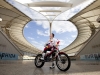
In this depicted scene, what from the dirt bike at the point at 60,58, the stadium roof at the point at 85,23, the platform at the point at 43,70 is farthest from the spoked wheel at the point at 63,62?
the stadium roof at the point at 85,23

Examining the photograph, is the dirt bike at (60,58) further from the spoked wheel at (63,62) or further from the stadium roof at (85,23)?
the stadium roof at (85,23)

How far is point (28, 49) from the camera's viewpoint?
6425 cm

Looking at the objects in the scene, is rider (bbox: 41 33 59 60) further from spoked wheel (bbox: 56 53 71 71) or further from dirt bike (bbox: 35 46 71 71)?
spoked wheel (bbox: 56 53 71 71)

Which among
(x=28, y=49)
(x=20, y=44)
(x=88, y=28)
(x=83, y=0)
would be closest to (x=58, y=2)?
(x=83, y=0)

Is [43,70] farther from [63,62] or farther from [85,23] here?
[85,23]

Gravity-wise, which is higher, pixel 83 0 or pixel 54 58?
pixel 83 0

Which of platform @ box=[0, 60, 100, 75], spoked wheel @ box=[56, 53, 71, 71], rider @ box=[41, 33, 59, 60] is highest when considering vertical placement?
rider @ box=[41, 33, 59, 60]

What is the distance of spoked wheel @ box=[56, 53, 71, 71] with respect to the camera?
6.32m

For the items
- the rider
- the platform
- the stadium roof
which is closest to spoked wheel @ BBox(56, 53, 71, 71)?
the platform

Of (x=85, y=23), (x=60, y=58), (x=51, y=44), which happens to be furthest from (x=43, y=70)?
(x=85, y=23)

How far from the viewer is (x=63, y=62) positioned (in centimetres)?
647

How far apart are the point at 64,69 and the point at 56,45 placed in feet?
3.79

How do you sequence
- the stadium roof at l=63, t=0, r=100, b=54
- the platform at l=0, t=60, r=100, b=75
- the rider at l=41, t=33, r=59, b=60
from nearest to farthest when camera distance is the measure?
the platform at l=0, t=60, r=100, b=75 → the rider at l=41, t=33, r=59, b=60 → the stadium roof at l=63, t=0, r=100, b=54

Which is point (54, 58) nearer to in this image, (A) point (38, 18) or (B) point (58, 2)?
(B) point (58, 2)
